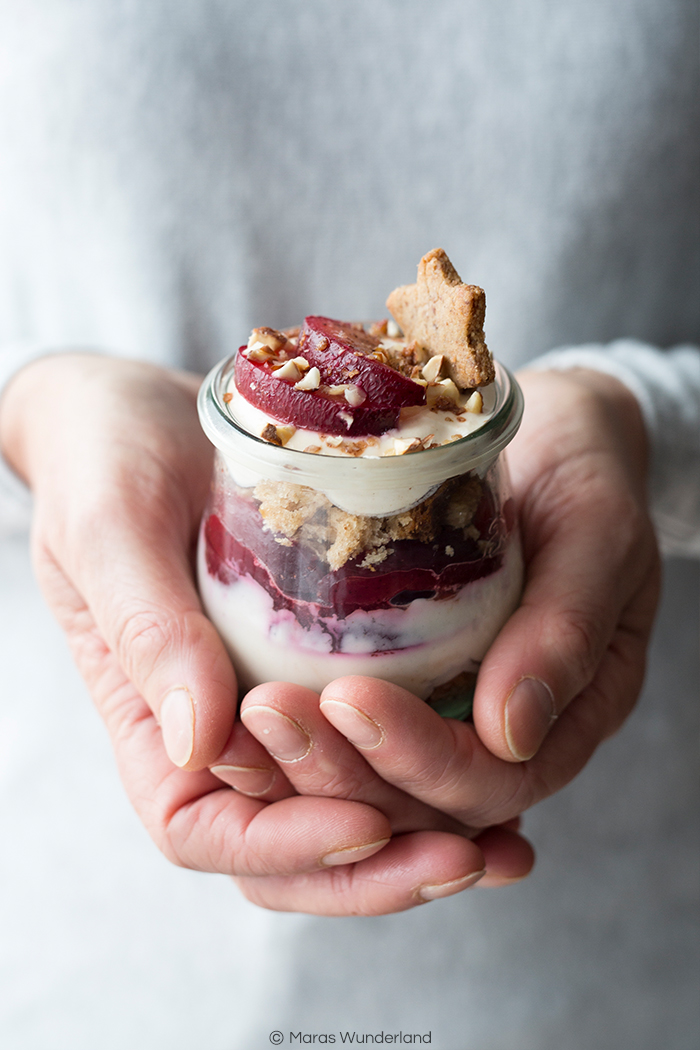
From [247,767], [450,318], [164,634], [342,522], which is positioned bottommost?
[247,767]

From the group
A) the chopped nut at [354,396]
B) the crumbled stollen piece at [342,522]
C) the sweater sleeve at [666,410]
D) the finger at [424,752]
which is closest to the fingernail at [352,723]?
the finger at [424,752]

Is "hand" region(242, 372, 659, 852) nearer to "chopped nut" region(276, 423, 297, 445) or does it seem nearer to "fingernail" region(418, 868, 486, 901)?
"fingernail" region(418, 868, 486, 901)

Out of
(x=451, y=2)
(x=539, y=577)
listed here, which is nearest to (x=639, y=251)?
(x=451, y=2)

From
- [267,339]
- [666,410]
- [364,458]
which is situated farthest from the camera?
[666,410]

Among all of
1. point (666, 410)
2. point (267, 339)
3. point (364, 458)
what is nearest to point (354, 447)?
point (364, 458)

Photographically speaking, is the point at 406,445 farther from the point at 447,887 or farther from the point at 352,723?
the point at 447,887

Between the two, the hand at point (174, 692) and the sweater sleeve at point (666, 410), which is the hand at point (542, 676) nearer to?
the hand at point (174, 692)

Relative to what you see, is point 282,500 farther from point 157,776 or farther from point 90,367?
point 90,367
